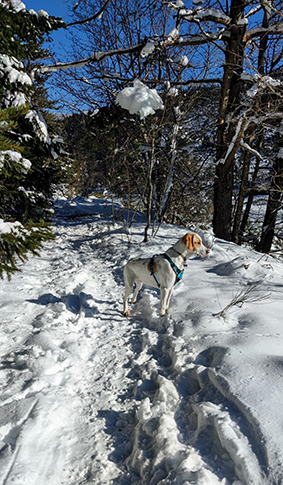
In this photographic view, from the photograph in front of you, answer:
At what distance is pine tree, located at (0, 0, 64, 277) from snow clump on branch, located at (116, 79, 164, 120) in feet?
6.09

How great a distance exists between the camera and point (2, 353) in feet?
9.64

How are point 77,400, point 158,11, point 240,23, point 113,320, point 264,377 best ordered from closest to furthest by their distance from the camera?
1. point 264,377
2. point 77,400
3. point 113,320
4. point 240,23
5. point 158,11

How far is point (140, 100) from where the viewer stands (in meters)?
6.15

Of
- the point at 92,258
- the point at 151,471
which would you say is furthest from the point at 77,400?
the point at 92,258

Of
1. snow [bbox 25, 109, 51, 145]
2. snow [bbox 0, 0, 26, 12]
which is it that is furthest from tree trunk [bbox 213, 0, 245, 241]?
snow [bbox 0, 0, 26, 12]

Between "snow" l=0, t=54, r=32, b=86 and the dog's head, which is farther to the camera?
"snow" l=0, t=54, r=32, b=86

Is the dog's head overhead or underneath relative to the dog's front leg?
overhead

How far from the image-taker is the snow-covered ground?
167cm

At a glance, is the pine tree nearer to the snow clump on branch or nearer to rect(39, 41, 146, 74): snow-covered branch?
rect(39, 41, 146, 74): snow-covered branch

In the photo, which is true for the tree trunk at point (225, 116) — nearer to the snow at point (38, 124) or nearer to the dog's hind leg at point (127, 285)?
the snow at point (38, 124)

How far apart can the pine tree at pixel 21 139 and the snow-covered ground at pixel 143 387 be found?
1005 millimetres

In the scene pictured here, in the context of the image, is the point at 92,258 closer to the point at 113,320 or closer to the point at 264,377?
the point at 113,320

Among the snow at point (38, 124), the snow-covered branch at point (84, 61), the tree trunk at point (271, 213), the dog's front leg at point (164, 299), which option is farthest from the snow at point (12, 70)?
the tree trunk at point (271, 213)

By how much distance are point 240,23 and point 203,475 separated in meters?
8.90
